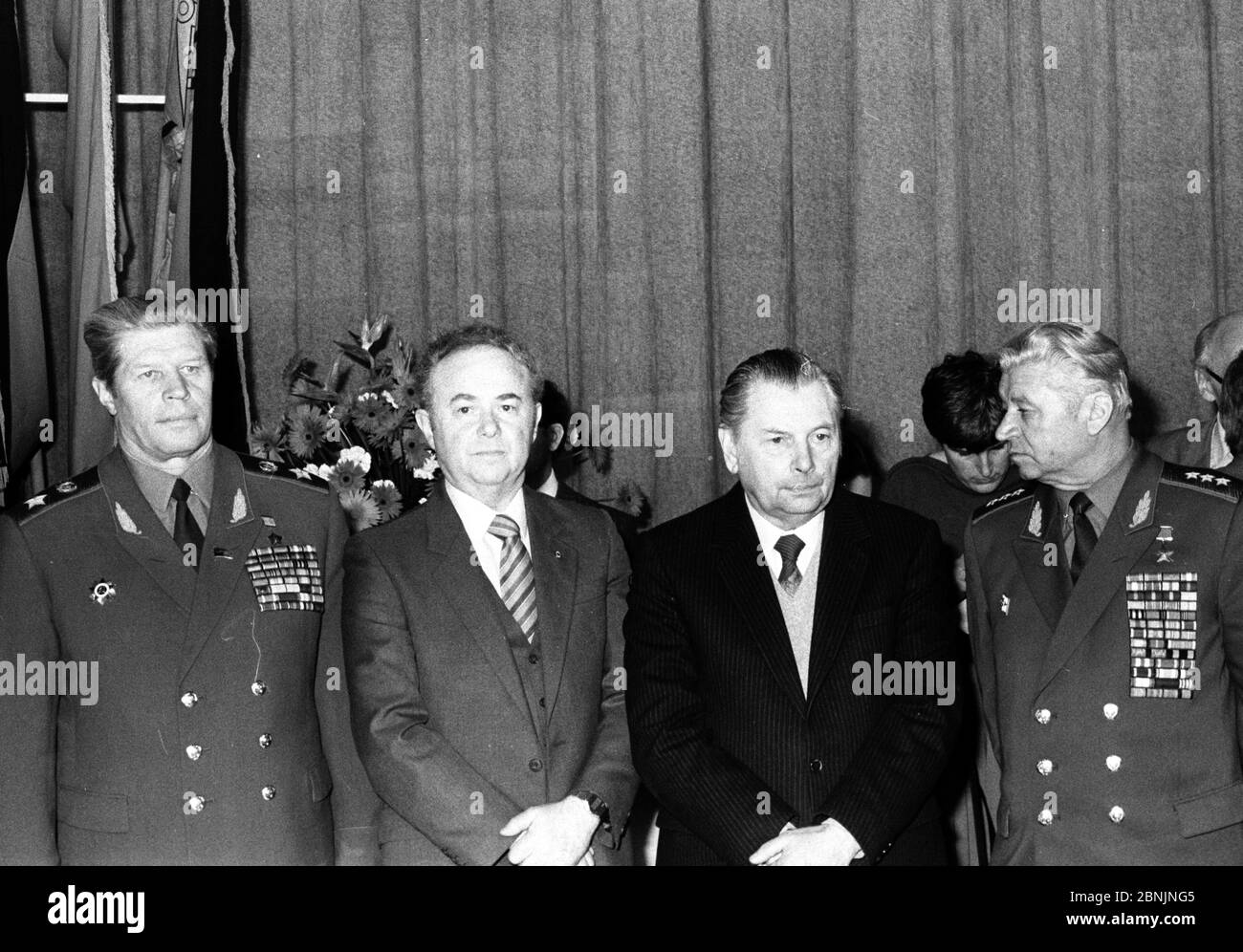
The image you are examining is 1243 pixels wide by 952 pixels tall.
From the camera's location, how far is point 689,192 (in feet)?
17.2

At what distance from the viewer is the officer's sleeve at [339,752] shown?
2.84 metres

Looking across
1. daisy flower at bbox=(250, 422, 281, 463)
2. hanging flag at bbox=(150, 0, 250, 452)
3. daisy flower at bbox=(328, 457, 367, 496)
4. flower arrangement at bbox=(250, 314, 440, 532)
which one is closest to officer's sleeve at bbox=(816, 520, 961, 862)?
flower arrangement at bbox=(250, 314, 440, 532)

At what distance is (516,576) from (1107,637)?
1.06 m

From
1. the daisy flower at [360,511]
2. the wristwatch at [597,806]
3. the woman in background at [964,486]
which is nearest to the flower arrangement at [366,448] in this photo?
the daisy flower at [360,511]

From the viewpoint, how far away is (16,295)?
3.91 metres

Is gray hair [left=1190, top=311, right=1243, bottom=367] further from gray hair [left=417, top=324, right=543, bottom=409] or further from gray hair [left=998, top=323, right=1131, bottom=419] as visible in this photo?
gray hair [left=417, top=324, right=543, bottom=409]

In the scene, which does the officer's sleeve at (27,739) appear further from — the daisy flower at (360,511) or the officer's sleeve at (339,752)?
the daisy flower at (360,511)

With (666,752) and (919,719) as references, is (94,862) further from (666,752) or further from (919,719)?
(919,719)

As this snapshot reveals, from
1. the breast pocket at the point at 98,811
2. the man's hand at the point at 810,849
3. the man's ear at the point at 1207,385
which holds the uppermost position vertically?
the man's ear at the point at 1207,385

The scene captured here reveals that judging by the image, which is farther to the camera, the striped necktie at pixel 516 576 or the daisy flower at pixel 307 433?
the daisy flower at pixel 307 433

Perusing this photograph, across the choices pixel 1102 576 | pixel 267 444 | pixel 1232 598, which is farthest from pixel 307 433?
pixel 1232 598

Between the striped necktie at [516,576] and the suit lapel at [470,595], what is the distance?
2cm

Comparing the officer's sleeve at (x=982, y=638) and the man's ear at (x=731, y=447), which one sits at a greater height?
the man's ear at (x=731, y=447)
